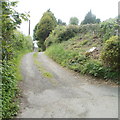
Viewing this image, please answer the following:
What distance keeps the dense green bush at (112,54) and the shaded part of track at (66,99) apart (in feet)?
3.09

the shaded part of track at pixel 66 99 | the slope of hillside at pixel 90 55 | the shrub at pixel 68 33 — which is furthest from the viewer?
the shrub at pixel 68 33

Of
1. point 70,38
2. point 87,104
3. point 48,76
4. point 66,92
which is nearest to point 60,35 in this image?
point 70,38

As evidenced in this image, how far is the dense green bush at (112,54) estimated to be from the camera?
15.8 feet

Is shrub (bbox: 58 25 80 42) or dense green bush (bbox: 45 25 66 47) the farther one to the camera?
dense green bush (bbox: 45 25 66 47)

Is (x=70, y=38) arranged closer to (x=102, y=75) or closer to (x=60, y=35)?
(x=60, y=35)

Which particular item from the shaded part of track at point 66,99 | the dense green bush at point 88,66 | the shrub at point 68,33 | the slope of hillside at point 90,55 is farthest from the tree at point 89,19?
the shaded part of track at point 66,99

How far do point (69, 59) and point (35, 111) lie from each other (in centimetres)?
469

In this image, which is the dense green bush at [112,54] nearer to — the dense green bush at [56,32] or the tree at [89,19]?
the dense green bush at [56,32]

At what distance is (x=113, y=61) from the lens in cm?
494

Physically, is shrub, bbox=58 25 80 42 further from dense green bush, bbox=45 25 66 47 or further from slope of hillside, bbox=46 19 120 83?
dense green bush, bbox=45 25 66 47

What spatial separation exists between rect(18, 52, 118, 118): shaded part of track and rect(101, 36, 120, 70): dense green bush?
Result: 0.94 m

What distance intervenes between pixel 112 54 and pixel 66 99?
2.54 meters

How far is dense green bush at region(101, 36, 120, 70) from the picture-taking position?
15.8 ft

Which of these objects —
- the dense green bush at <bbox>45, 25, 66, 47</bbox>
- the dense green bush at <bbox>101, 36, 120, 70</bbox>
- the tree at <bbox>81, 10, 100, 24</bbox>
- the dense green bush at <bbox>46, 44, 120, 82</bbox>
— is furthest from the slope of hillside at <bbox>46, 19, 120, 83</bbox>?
the tree at <bbox>81, 10, 100, 24</bbox>
